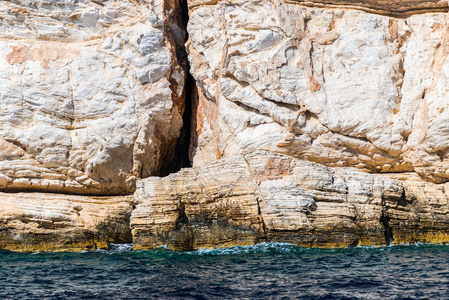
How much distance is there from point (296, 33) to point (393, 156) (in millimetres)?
3471

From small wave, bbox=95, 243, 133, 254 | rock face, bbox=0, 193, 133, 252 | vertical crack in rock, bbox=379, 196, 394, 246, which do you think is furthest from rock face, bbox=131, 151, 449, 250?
rock face, bbox=0, 193, 133, 252

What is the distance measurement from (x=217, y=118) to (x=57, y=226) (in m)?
4.32

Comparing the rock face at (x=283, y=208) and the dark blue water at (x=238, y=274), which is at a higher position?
the rock face at (x=283, y=208)

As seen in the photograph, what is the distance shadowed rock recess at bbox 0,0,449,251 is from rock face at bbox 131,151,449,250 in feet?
0.10

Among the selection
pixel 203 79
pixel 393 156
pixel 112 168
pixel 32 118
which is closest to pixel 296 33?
pixel 203 79

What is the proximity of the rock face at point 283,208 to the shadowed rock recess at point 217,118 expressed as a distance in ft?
0.10

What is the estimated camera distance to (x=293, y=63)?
12.0 m

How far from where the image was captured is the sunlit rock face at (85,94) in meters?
12.0

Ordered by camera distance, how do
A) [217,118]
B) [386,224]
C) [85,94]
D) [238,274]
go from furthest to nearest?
[217,118]
[85,94]
[386,224]
[238,274]

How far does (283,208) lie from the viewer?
32.4 ft

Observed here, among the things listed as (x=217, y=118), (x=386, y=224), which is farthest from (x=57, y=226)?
(x=386, y=224)

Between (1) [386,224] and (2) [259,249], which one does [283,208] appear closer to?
(2) [259,249]

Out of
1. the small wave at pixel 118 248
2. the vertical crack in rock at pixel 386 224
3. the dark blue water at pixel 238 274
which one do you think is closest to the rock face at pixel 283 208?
the vertical crack in rock at pixel 386 224

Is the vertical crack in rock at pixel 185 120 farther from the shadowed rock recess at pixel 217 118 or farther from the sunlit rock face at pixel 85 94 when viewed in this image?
the sunlit rock face at pixel 85 94
